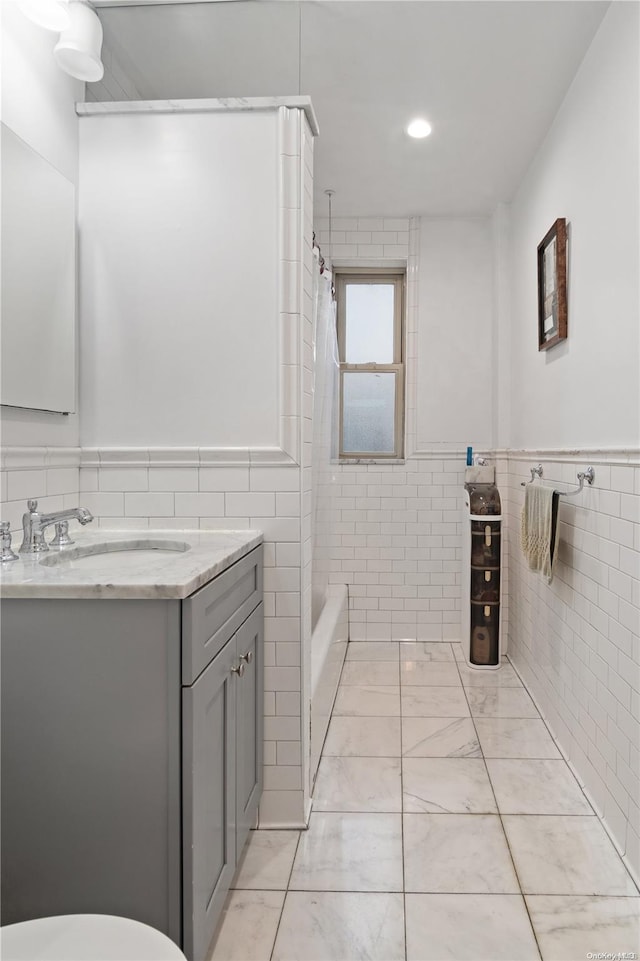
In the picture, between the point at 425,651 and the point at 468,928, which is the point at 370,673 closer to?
the point at 425,651

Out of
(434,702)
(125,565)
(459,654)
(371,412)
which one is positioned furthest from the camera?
(371,412)

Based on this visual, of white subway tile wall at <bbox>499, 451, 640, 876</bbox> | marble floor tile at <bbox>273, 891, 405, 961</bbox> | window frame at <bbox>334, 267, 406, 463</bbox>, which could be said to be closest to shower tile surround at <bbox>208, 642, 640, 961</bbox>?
marble floor tile at <bbox>273, 891, 405, 961</bbox>

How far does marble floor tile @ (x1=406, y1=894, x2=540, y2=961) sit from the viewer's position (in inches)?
56.6

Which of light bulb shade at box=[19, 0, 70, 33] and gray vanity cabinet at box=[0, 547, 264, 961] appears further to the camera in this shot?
light bulb shade at box=[19, 0, 70, 33]

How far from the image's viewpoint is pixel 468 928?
59.8 inches

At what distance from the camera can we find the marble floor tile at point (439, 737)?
2.47 meters

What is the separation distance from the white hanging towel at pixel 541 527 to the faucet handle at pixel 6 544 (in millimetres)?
1935

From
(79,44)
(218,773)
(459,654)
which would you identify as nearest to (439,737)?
(459,654)

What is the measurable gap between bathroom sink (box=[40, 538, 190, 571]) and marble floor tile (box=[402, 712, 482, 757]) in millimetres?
1371

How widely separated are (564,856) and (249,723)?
1.02m

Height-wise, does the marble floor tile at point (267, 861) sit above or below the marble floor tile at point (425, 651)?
below

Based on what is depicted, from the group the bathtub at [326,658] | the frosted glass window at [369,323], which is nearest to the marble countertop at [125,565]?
the bathtub at [326,658]

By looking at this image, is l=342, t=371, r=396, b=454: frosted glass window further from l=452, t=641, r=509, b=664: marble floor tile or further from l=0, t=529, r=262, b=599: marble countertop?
l=0, t=529, r=262, b=599: marble countertop

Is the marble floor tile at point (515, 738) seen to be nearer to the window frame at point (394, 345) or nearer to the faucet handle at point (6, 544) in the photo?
the window frame at point (394, 345)
